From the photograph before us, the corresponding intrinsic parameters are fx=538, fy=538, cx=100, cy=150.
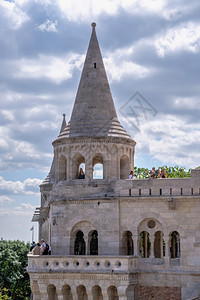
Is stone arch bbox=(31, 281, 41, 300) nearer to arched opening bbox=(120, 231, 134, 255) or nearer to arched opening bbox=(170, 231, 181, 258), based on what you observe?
arched opening bbox=(120, 231, 134, 255)

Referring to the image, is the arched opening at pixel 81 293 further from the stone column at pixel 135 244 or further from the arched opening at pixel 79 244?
the stone column at pixel 135 244

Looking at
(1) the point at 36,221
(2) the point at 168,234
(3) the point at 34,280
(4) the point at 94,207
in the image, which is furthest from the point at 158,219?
(1) the point at 36,221

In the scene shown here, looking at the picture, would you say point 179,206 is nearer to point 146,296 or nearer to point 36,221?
point 146,296

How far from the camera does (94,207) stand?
1216 inches

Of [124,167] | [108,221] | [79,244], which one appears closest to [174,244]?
[124,167]

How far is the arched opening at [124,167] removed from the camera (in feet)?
110

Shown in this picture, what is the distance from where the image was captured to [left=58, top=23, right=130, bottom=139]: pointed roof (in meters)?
32.3

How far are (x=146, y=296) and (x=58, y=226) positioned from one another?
252 inches

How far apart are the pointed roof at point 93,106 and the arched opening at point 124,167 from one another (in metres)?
1.48

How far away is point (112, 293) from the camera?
96.8 feet

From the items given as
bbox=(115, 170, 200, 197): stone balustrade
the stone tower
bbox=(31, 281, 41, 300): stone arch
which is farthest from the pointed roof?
bbox=(31, 281, 41, 300): stone arch

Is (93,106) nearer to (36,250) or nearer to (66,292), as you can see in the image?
(36,250)

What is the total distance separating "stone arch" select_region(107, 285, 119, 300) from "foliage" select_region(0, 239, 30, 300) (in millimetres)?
20993

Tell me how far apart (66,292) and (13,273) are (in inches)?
811
